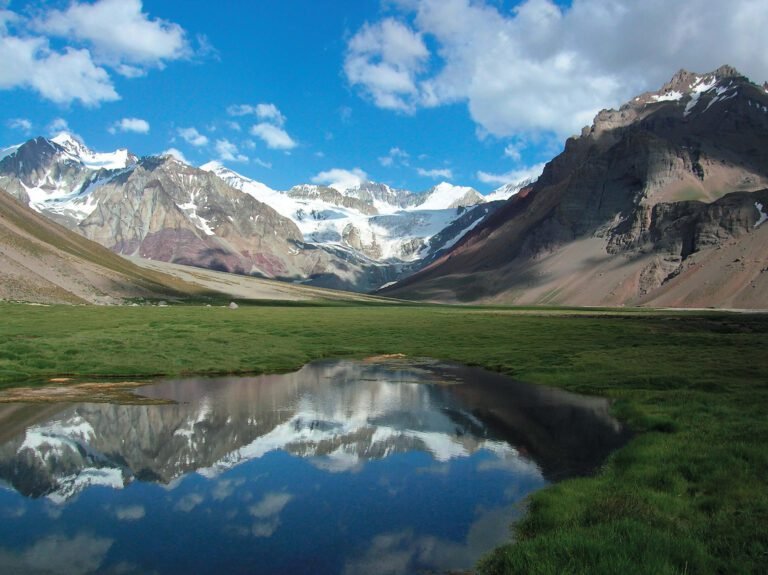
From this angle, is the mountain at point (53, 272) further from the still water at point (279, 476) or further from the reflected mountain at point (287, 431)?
the still water at point (279, 476)

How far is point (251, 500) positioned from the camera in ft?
55.0

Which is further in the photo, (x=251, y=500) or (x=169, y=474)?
(x=169, y=474)

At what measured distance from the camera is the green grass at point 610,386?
11547 millimetres

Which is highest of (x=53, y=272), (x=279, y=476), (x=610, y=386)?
(x=53, y=272)

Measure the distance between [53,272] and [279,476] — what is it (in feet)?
439

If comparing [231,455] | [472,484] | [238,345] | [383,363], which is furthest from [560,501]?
[238,345]

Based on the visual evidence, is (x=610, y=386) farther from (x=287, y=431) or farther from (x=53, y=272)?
(x=53, y=272)

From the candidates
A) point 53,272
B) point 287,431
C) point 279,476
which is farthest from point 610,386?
point 53,272

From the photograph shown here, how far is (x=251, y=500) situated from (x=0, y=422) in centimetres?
1362

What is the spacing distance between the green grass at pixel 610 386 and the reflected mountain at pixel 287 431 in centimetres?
252

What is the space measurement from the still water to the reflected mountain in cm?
11

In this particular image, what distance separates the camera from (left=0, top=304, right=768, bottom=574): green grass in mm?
11547

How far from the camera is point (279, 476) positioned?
19000 mm

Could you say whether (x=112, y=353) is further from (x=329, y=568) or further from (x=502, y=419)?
(x=329, y=568)
